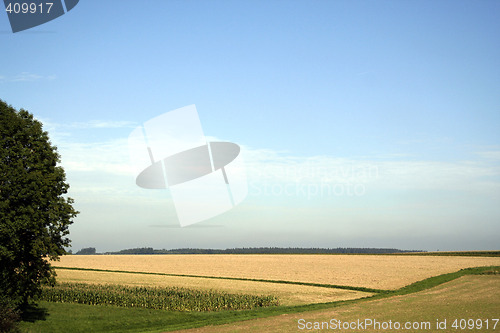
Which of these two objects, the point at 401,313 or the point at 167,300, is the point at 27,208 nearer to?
the point at 167,300

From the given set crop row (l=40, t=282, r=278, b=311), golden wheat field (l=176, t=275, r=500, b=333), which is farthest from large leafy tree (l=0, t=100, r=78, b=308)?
golden wheat field (l=176, t=275, r=500, b=333)

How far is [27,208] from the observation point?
28.9 metres

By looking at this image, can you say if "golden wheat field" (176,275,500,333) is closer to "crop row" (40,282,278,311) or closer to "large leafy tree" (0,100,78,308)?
"crop row" (40,282,278,311)

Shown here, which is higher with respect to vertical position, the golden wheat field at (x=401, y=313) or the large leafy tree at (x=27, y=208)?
the large leafy tree at (x=27, y=208)

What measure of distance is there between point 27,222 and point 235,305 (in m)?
16.8

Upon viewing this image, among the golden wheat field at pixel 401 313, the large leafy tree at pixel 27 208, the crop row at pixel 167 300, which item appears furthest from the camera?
the crop row at pixel 167 300

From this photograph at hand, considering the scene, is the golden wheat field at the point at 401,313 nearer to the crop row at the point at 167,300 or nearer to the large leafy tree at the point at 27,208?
the crop row at the point at 167,300

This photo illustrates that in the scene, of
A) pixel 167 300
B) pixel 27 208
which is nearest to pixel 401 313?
pixel 167 300

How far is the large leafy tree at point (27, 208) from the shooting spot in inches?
1117

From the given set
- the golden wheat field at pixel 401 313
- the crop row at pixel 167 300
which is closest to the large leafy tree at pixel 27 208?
the crop row at pixel 167 300

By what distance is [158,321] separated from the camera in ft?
97.7

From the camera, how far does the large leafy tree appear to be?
93.1 ft

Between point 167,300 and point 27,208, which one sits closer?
point 27,208

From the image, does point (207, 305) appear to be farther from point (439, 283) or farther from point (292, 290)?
point (439, 283)
